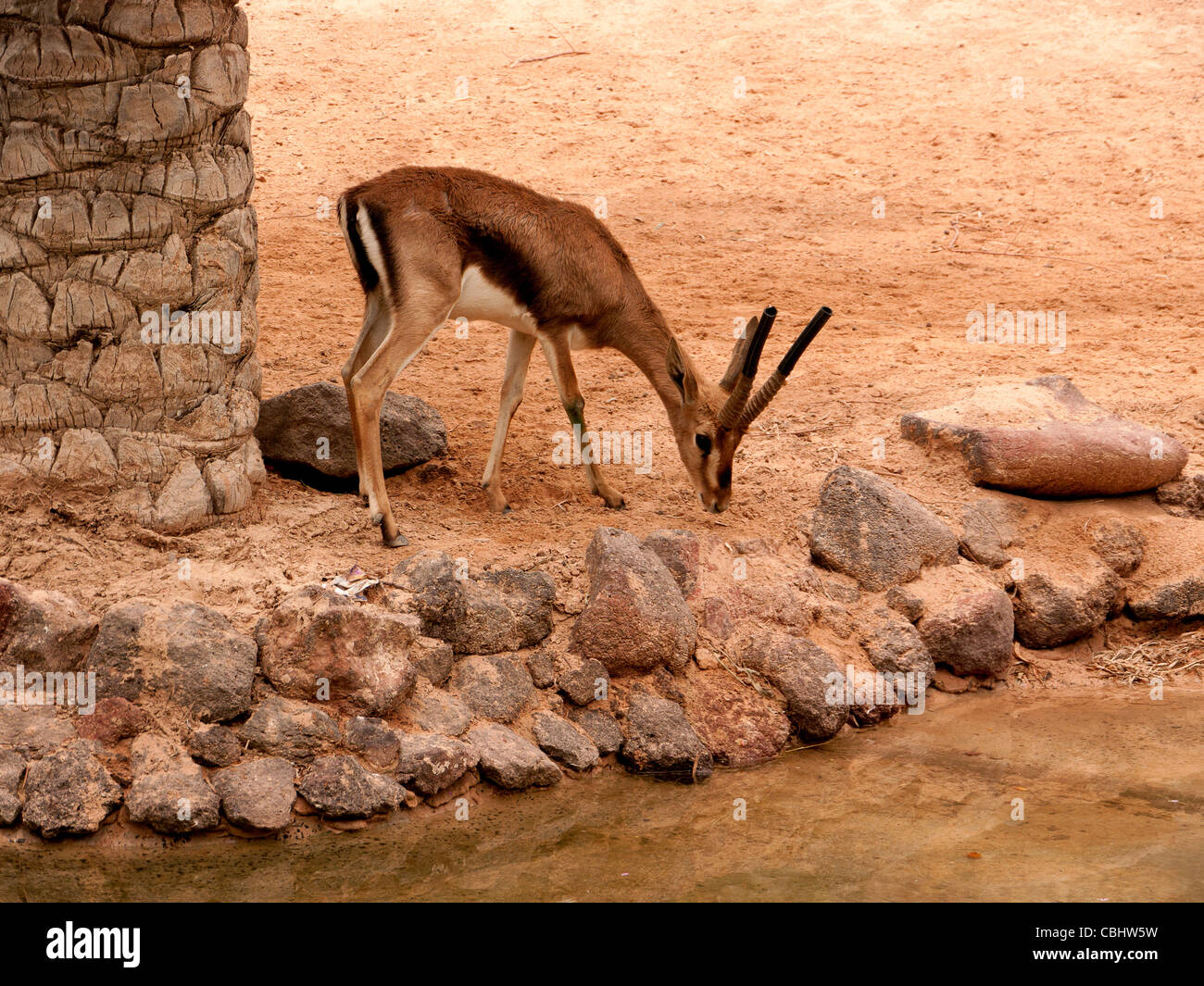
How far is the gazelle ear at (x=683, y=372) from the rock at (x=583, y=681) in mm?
1977

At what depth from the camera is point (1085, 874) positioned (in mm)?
5223

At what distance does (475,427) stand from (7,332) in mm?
3139

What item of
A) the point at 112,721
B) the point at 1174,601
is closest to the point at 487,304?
the point at 112,721

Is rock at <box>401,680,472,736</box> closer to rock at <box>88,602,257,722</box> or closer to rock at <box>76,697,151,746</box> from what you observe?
rock at <box>88,602,257,722</box>

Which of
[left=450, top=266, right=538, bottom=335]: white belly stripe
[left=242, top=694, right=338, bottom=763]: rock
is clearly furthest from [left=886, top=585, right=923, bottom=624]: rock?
[left=242, top=694, right=338, bottom=763]: rock

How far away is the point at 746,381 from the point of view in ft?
24.1

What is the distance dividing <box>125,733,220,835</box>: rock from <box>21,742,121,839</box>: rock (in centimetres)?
11

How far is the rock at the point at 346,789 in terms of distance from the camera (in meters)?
5.52

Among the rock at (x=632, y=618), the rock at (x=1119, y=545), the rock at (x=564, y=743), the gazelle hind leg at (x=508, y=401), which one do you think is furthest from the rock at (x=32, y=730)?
the rock at (x=1119, y=545)

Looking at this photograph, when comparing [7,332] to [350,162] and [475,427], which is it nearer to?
[475,427]

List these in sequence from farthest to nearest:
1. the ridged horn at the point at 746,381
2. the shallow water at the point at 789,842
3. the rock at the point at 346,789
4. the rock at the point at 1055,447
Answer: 1. the rock at the point at 1055,447
2. the ridged horn at the point at 746,381
3. the rock at the point at 346,789
4. the shallow water at the point at 789,842

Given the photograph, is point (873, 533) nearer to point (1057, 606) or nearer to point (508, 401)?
point (1057, 606)

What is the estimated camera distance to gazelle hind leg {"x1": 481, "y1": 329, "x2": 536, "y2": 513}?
7.67 metres

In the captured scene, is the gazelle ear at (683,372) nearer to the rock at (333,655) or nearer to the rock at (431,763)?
the rock at (333,655)
